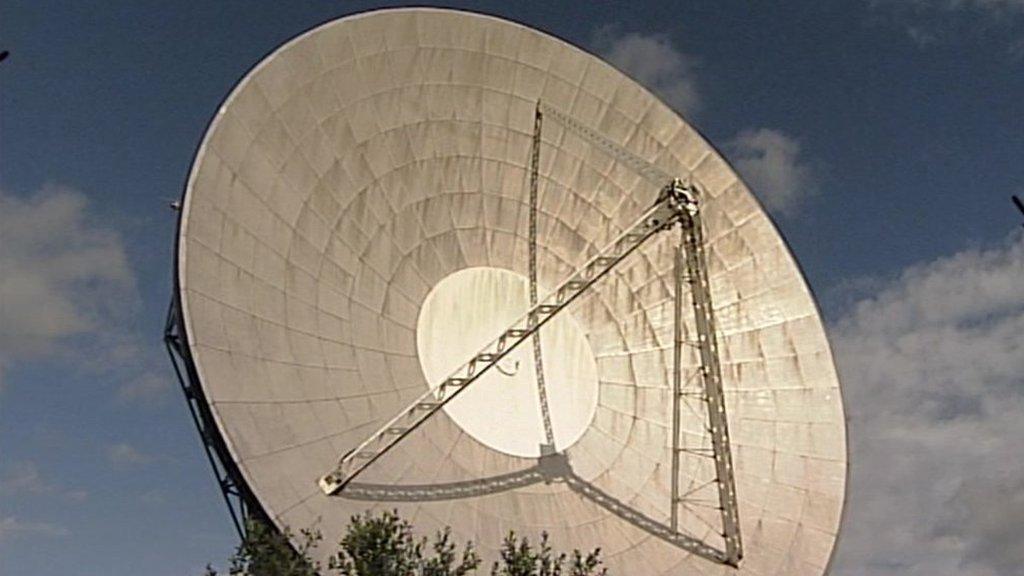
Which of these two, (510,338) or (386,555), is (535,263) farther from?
(386,555)

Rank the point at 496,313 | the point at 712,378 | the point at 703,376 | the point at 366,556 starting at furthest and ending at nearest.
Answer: the point at 703,376, the point at 496,313, the point at 712,378, the point at 366,556

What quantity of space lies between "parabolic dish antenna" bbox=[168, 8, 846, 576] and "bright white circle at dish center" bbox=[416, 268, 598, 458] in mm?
103

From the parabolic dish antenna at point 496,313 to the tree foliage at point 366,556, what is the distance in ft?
2.27

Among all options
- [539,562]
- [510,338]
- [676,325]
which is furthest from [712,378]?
[539,562]

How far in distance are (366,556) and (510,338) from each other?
1134 cm

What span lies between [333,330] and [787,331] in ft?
58.5

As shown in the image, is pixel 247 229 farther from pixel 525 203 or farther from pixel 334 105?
pixel 525 203

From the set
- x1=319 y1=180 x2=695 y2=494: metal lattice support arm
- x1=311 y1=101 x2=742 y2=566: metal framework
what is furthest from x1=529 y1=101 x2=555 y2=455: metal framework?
x1=319 y1=180 x2=695 y2=494: metal lattice support arm

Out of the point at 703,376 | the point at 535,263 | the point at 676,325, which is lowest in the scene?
the point at 703,376

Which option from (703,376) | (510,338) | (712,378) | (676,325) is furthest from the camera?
(676,325)

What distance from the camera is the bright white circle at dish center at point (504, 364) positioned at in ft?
133

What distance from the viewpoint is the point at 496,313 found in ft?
143

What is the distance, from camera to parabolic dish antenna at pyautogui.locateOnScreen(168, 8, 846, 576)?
34281 mm

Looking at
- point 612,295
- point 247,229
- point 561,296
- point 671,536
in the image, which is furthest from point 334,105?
point 671,536
